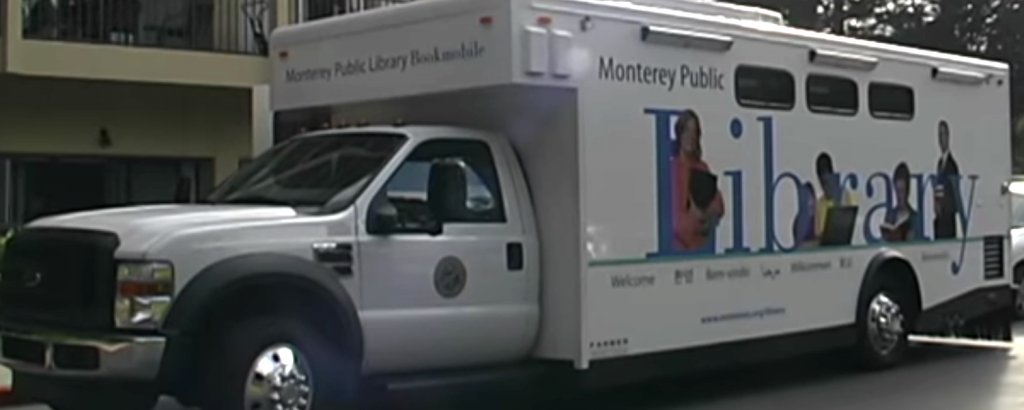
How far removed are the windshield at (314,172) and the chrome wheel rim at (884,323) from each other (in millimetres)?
4883

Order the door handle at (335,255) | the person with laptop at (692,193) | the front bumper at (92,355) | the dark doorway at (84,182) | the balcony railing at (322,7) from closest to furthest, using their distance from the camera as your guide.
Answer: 1. the front bumper at (92,355)
2. the door handle at (335,255)
3. the person with laptop at (692,193)
4. the dark doorway at (84,182)
5. the balcony railing at (322,7)

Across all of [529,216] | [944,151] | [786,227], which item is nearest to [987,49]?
[944,151]

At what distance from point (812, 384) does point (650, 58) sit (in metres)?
3.32

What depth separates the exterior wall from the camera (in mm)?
17047

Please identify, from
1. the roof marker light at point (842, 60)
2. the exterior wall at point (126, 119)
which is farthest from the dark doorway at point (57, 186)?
the roof marker light at point (842, 60)

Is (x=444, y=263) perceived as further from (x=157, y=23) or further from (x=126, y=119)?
(x=157, y=23)

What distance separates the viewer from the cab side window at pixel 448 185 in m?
8.70

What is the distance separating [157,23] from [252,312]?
10931mm

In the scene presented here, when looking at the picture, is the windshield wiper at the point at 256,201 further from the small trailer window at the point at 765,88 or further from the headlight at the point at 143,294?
the small trailer window at the point at 765,88

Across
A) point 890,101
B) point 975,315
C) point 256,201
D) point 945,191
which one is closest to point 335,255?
point 256,201

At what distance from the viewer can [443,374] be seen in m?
8.92

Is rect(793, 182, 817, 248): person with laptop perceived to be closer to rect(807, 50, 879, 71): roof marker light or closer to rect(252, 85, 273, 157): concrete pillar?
rect(807, 50, 879, 71): roof marker light

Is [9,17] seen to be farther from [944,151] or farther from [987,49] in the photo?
[987,49]

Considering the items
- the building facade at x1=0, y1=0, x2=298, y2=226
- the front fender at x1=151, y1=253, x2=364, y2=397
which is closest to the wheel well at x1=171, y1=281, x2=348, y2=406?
the front fender at x1=151, y1=253, x2=364, y2=397
